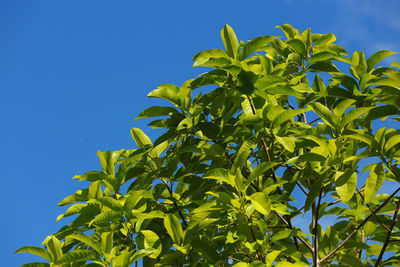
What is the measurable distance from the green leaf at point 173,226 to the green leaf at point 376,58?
1.77 metres

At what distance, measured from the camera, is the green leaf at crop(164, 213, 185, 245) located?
7.36 feet

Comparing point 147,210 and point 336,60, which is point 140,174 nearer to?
point 147,210

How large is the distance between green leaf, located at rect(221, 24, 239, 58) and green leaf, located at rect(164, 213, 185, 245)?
3.38ft

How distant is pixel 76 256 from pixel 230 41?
4.91 feet

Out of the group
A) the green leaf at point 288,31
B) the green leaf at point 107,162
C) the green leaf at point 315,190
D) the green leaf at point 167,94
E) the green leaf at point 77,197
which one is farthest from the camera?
the green leaf at point 288,31

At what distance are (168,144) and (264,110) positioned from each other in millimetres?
666

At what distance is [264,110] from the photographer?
2.35m

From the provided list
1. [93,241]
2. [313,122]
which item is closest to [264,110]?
[313,122]

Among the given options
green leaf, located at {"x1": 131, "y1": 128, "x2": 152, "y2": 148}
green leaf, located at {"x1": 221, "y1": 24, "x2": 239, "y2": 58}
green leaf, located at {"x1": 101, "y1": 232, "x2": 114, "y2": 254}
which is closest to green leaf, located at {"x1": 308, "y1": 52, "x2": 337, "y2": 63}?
green leaf, located at {"x1": 221, "y1": 24, "x2": 239, "y2": 58}

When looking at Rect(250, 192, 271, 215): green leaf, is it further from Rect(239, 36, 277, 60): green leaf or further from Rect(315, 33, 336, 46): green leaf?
Rect(315, 33, 336, 46): green leaf

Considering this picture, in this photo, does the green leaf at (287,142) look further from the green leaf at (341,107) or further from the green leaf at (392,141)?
the green leaf at (392,141)

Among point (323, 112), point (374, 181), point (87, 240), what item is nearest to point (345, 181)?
point (374, 181)

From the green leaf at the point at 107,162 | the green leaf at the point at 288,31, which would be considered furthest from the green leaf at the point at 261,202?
the green leaf at the point at 288,31

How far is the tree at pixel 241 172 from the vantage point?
7.21ft
